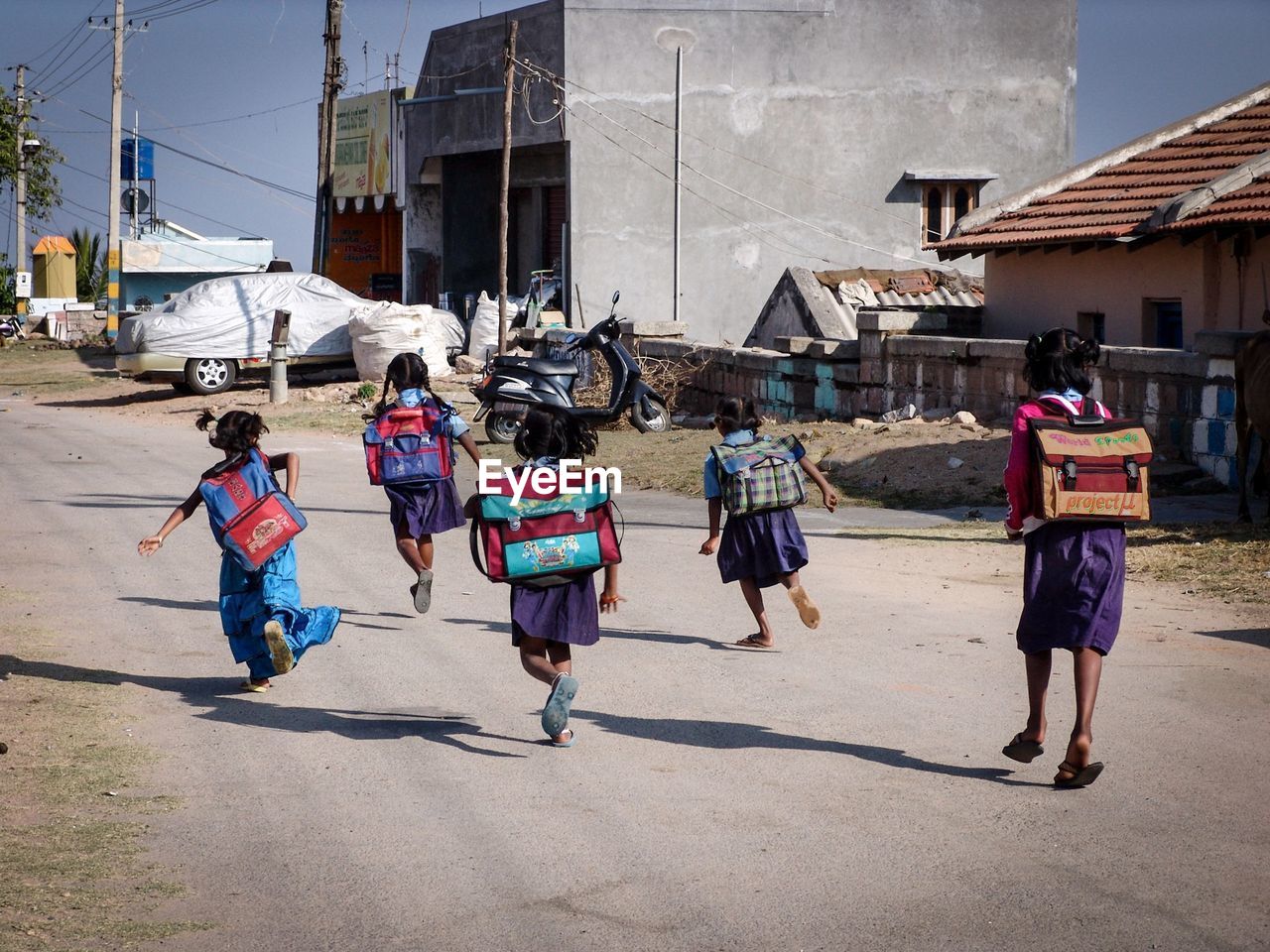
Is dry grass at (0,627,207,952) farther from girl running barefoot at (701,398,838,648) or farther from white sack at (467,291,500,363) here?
white sack at (467,291,500,363)

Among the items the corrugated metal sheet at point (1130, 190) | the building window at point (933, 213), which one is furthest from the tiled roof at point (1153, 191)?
the building window at point (933, 213)

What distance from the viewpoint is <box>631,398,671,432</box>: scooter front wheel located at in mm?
19812

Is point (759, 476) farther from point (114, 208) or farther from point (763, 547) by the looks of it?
point (114, 208)

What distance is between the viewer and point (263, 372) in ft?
98.5

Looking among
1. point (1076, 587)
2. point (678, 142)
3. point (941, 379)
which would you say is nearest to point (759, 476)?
point (1076, 587)

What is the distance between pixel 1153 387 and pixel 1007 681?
818 cm

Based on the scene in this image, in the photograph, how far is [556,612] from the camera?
6258 mm

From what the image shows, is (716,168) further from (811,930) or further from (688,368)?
(811,930)

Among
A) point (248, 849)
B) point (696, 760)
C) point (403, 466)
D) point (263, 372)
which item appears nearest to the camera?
point (248, 849)

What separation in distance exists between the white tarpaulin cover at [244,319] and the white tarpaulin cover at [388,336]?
61 centimetres

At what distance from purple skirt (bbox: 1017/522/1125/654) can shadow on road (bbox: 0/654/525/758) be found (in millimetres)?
2183

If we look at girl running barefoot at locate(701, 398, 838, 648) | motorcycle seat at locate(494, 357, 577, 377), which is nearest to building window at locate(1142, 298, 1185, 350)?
motorcycle seat at locate(494, 357, 577, 377)

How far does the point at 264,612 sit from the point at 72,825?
Answer: 6.55ft

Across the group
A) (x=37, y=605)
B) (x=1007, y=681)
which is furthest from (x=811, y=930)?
(x=37, y=605)
